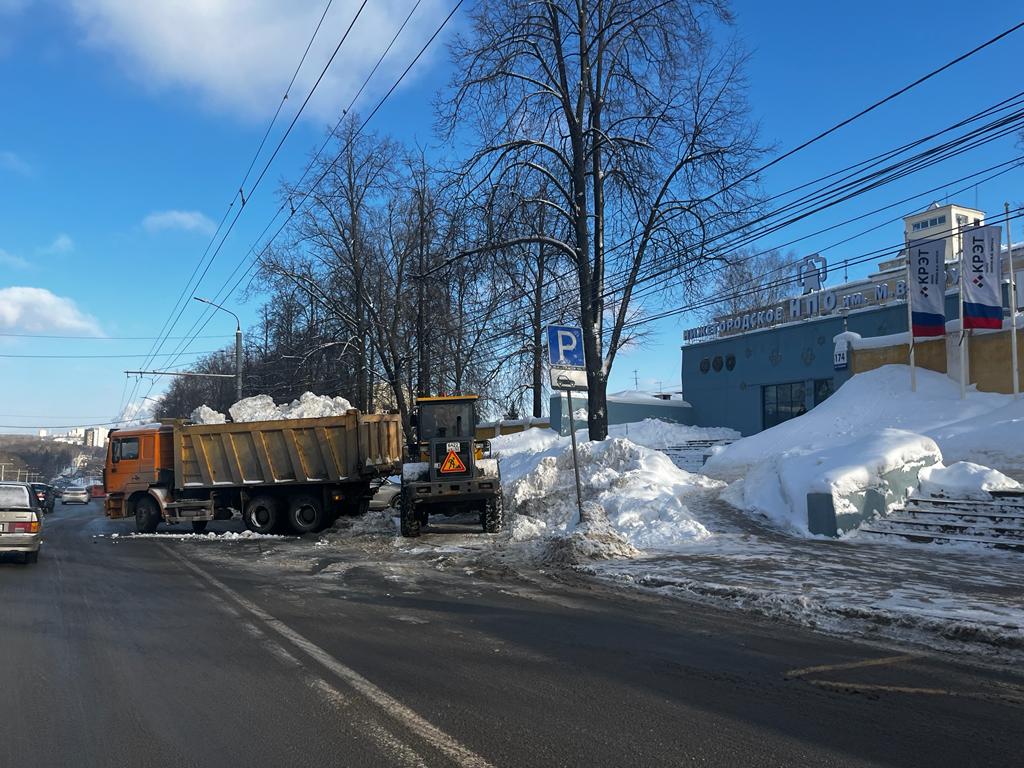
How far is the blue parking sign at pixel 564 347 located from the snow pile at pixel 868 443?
480 centimetres

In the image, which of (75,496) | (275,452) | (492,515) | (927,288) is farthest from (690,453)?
(75,496)

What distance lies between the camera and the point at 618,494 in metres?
16.8

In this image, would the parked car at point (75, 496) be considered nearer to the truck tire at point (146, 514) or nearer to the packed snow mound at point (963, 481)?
the truck tire at point (146, 514)

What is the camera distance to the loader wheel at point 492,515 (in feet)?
55.7

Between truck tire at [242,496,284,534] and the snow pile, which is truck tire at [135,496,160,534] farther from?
the snow pile

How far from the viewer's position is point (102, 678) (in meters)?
6.42

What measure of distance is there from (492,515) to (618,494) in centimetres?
273

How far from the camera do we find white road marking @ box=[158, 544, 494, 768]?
4578mm

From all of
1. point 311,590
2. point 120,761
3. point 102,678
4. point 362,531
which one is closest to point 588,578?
point 311,590

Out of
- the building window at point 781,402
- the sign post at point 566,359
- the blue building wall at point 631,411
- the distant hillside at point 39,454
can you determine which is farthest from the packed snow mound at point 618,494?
the distant hillside at point 39,454

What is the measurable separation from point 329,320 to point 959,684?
3853 centimetres

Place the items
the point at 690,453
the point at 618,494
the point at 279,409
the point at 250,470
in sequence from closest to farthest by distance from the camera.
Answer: the point at 618,494 → the point at 250,470 → the point at 279,409 → the point at 690,453

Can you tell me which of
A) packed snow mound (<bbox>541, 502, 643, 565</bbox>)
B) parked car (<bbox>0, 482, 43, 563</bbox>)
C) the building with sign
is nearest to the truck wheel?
packed snow mound (<bbox>541, 502, 643, 565</bbox>)

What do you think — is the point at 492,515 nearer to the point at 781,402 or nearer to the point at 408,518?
the point at 408,518
